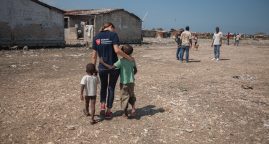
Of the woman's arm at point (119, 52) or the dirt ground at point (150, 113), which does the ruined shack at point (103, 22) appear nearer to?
the dirt ground at point (150, 113)

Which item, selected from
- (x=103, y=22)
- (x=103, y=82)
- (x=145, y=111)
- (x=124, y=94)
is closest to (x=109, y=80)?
(x=103, y=82)

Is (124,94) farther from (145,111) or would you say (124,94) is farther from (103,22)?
(103,22)

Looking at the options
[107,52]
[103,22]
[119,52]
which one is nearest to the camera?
[119,52]

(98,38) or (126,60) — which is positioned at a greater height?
Answer: (98,38)

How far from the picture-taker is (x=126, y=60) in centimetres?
562

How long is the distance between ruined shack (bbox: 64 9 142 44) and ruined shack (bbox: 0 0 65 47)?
5.53 metres

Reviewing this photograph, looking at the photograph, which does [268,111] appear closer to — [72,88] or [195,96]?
[195,96]

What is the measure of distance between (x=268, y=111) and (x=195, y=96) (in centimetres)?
187

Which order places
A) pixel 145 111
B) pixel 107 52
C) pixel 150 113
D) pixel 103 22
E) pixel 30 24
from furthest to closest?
pixel 103 22, pixel 30 24, pixel 145 111, pixel 150 113, pixel 107 52

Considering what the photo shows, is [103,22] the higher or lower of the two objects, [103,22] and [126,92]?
the higher

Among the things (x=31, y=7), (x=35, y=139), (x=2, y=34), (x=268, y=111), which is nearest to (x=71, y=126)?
(x=35, y=139)

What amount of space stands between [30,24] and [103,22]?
30.0 feet

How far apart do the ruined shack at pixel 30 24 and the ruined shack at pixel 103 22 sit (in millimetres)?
5532

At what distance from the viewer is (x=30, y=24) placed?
2303 centimetres
